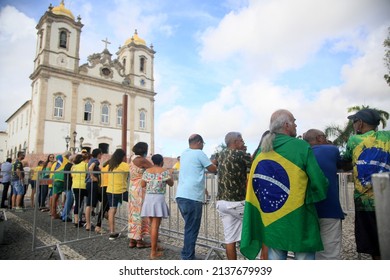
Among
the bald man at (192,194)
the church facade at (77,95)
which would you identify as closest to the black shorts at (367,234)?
the bald man at (192,194)

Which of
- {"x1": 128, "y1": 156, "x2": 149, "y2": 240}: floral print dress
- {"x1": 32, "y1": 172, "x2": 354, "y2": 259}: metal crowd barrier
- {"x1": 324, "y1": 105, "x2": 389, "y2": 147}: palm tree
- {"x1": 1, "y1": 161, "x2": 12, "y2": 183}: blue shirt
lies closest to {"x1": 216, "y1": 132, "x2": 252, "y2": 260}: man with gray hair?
{"x1": 32, "y1": 172, "x2": 354, "y2": 259}: metal crowd barrier

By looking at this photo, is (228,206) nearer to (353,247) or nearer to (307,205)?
(307,205)

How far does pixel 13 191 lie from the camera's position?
8.22 m

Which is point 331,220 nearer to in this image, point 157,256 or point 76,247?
point 157,256

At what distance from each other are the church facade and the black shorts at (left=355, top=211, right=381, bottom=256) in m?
21.6

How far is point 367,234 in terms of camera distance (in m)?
2.41

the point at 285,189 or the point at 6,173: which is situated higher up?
the point at 6,173

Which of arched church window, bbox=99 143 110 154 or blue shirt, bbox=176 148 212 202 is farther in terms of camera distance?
arched church window, bbox=99 143 110 154

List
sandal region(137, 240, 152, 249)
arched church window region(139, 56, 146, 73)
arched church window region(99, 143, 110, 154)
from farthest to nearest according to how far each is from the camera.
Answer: arched church window region(139, 56, 146, 73) < arched church window region(99, 143, 110, 154) < sandal region(137, 240, 152, 249)

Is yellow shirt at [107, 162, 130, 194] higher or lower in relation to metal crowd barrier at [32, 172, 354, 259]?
higher

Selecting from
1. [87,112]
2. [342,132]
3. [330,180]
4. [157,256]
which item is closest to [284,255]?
[330,180]

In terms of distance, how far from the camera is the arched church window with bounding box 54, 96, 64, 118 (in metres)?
24.6

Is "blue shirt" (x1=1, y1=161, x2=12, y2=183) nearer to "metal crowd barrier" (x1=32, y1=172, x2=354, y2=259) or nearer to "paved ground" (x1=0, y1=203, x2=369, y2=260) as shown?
"metal crowd barrier" (x1=32, y1=172, x2=354, y2=259)

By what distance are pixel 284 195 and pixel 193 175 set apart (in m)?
1.44
